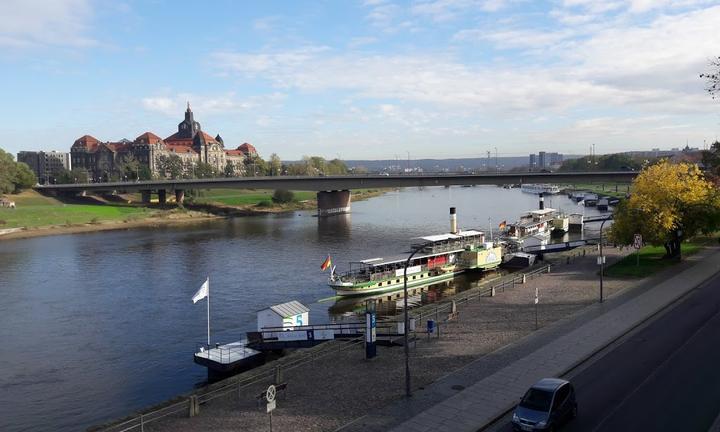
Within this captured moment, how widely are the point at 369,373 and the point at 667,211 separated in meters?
32.9

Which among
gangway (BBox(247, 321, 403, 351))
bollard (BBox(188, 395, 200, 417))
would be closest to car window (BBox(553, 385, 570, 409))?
bollard (BBox(188, 395, 200, 417))

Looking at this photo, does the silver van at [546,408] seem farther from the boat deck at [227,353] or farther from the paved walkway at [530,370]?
the boat deck at [227,353]

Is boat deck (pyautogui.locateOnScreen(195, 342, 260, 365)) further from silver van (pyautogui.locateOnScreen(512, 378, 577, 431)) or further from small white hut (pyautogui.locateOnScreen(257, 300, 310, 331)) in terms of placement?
silver van (pyautogui.locateOnScreen(512, 378, 577, 431))

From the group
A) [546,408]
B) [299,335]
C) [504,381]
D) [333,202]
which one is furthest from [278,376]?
[333,202]

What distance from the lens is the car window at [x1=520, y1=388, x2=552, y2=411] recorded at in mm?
17500

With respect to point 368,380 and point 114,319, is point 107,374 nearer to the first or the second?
point 114,319

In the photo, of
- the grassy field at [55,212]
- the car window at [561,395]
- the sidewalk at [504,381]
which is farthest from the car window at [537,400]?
the grassy field at [55,212]

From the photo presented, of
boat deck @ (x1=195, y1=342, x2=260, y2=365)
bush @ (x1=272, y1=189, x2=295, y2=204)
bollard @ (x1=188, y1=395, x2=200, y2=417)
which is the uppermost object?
bush @ (x1=272, y1=189, x2=295, y2=204)

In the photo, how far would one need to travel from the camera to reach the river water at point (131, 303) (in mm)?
27266

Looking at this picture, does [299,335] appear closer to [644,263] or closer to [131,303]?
[131,303]

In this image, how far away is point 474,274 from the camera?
58156 millimetres

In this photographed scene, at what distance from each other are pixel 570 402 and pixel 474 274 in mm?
40021

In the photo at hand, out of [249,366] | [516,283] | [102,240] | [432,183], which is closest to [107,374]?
[249,366]

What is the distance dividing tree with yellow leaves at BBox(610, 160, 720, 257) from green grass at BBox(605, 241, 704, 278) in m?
1.91
